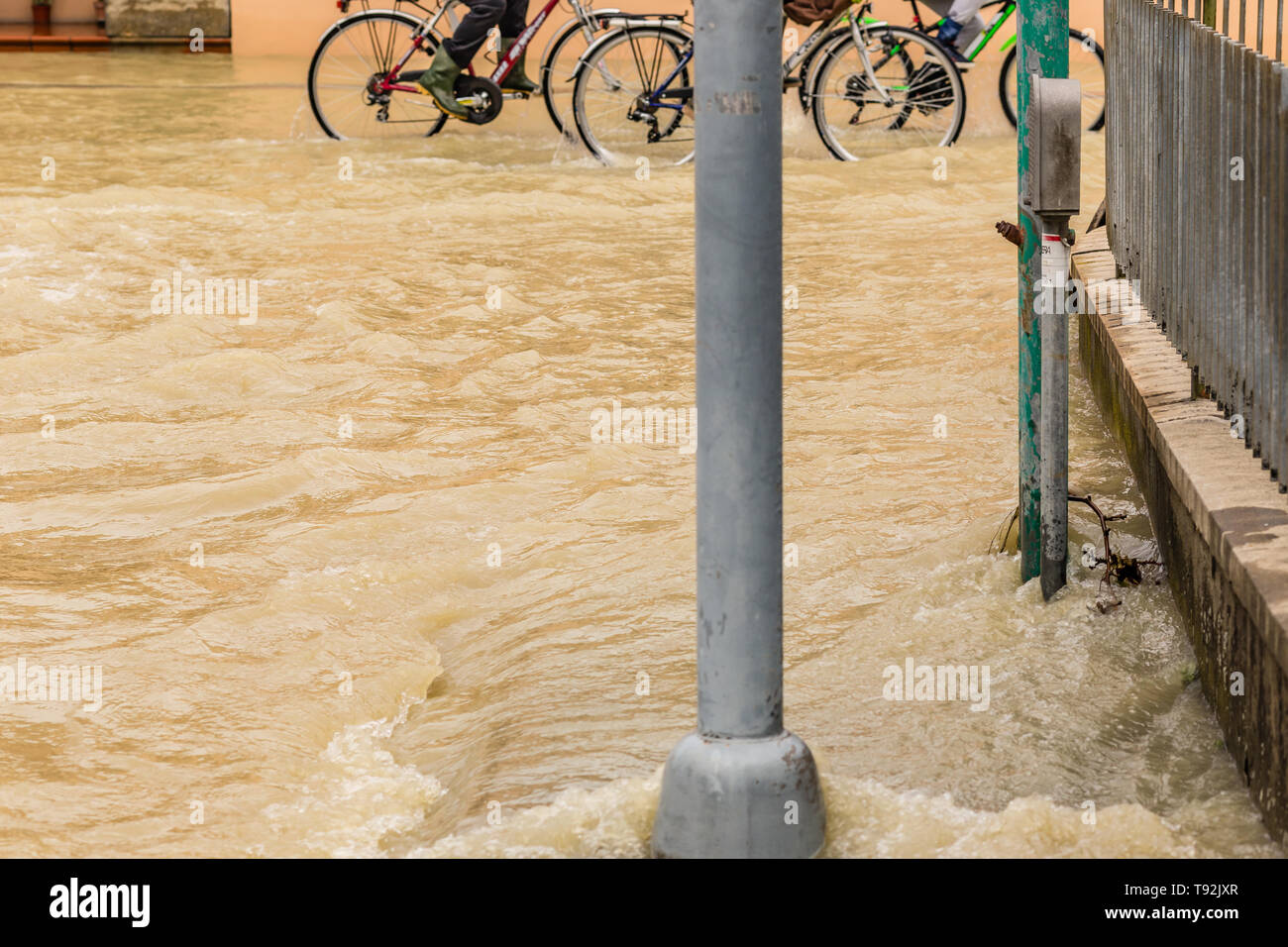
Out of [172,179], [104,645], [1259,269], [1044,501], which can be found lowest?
[104,645]

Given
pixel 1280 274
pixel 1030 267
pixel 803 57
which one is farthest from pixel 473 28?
pixel 1280 274

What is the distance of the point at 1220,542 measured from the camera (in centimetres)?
292

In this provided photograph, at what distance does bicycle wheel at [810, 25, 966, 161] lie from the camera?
10008 mm

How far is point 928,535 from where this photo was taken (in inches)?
167

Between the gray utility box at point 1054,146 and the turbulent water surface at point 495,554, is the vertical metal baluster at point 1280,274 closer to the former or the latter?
the gray utility box at point 1054,146

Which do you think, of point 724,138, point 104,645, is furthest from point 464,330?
point 724,138

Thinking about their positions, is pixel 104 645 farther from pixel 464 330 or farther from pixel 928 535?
pixel 464 330

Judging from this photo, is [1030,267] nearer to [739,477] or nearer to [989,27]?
[739,477]

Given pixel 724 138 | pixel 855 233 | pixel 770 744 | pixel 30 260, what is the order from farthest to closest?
pixel 855 233, pixel 30 260, pixel 770 744, pixel 724 138

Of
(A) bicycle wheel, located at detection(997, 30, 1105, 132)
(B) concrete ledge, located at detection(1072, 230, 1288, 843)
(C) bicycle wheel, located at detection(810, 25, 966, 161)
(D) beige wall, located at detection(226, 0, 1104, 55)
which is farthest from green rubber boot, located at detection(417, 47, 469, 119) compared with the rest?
(B) concrete ledge, located at detection(1072, 230, 1288, 843)

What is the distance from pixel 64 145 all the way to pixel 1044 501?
852 centimetres

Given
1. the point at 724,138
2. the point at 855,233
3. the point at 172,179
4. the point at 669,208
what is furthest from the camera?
the point at 172,179

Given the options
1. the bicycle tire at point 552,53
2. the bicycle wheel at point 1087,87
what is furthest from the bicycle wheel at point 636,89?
the bicycle wheel at point 1087,87

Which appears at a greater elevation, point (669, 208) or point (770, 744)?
point (669, 208)
